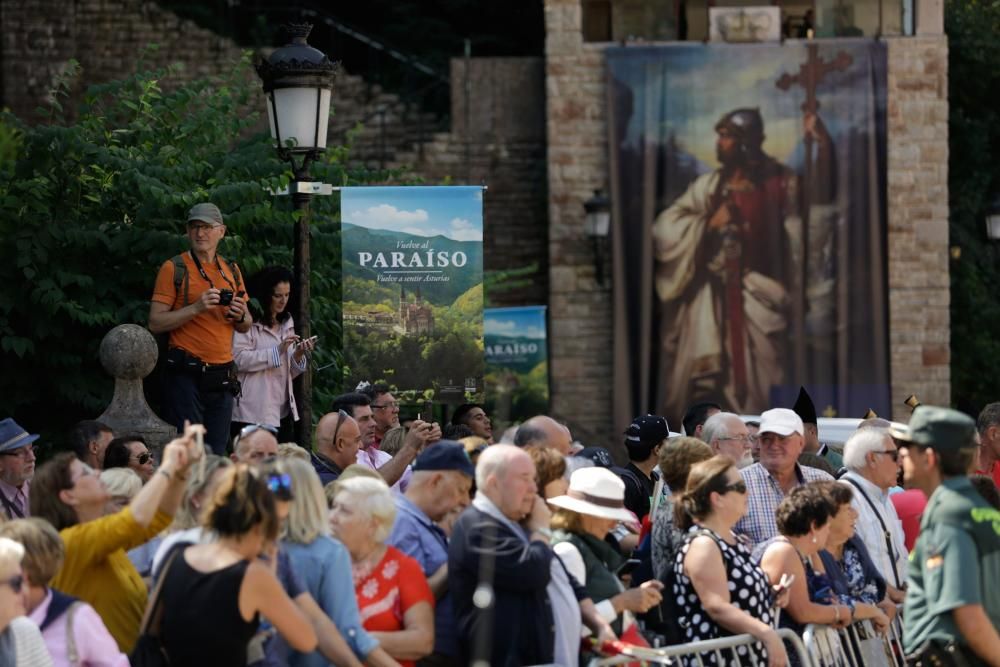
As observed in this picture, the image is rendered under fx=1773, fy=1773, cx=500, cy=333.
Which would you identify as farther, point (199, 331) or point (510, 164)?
point (510, 164)

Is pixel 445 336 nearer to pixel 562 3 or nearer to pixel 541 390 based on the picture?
pixel 541 390

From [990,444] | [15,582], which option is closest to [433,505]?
[15,582]

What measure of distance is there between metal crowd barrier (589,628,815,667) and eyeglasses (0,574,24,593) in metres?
2.16

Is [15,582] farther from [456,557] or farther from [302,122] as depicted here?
[302,122]

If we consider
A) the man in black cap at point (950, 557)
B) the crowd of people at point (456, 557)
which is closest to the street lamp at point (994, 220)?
the crowd of people at point (456, 557)

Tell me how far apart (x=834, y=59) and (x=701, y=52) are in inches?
61.8

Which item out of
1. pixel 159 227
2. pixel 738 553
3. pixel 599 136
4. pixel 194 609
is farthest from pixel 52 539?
pixel 599 136

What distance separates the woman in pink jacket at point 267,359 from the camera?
33.7 feet

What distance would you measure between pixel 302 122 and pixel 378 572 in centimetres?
402

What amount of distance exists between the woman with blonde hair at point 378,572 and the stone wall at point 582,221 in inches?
567

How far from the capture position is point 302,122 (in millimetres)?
10000

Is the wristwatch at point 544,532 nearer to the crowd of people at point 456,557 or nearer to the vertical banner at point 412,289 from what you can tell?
the crowd of people at point 456,557

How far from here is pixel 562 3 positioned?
2138cm

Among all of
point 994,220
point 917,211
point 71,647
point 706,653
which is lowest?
point 706,653
